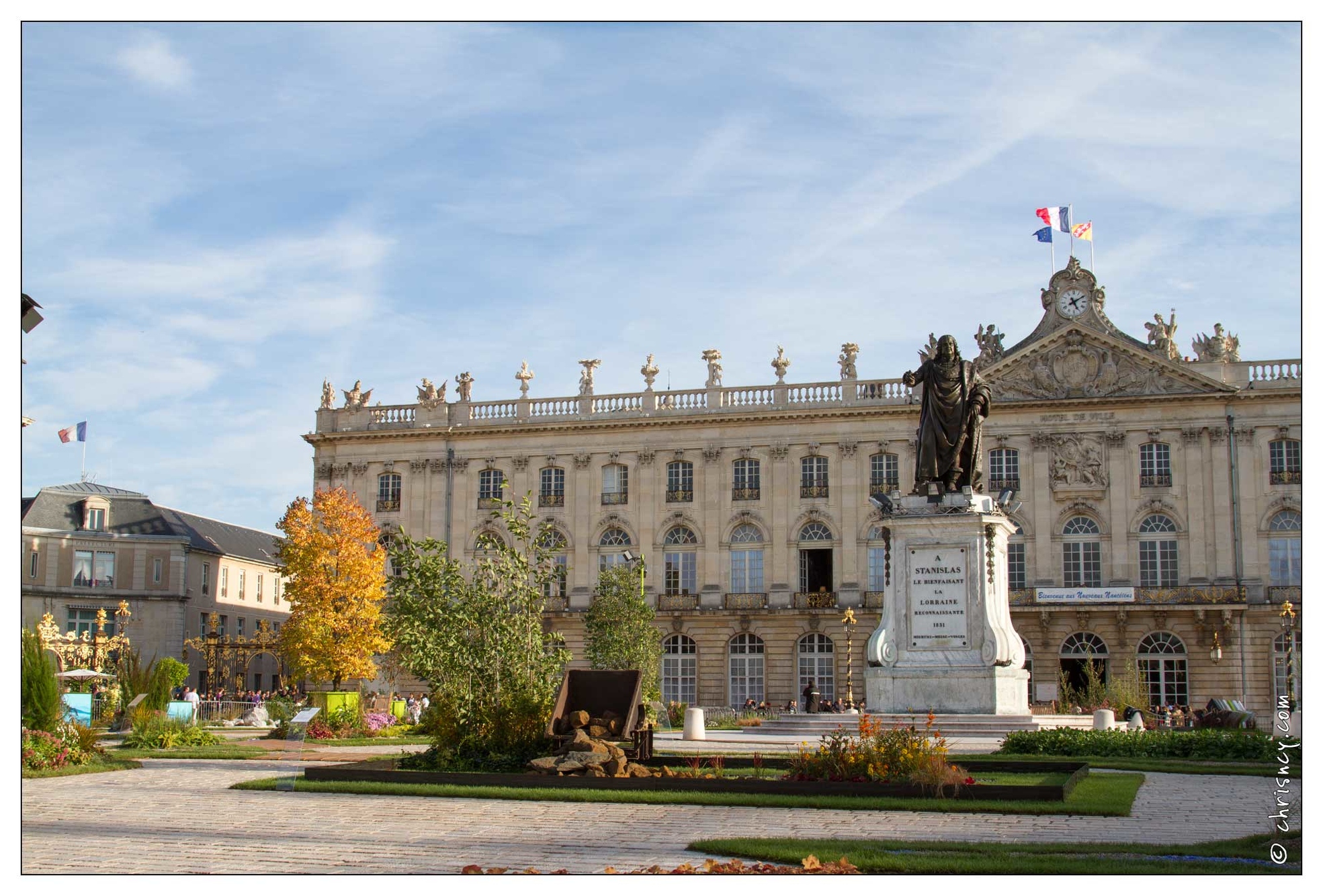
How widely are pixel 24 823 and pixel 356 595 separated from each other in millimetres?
34906

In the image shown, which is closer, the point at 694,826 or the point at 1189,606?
the point at 694,826

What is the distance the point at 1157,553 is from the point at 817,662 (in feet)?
42.4

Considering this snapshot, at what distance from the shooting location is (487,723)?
19.5 meters

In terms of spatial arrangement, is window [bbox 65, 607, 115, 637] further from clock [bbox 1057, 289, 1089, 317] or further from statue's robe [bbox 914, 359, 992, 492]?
statue's robe [bbox 914, 359, 992, 492]

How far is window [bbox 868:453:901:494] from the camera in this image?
57.4 metres

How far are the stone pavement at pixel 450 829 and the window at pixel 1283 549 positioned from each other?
38.4 m

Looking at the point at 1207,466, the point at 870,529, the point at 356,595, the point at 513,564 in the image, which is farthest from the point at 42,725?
the point at 1207,466

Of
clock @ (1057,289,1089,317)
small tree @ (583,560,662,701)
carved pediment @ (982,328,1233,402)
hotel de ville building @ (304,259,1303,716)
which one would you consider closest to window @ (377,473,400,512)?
hotel de ville building @ (304,259,1303,716)

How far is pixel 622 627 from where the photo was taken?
157 ft

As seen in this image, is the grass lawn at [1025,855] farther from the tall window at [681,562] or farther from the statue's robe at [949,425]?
the tall window at [681,562]

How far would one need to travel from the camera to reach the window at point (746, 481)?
5888 centimetres

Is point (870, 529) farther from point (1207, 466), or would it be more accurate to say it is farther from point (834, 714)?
point (834, 714)

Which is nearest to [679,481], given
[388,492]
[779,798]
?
[388,492]

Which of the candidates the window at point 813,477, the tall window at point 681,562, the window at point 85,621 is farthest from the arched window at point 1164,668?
the window at point 85,621
